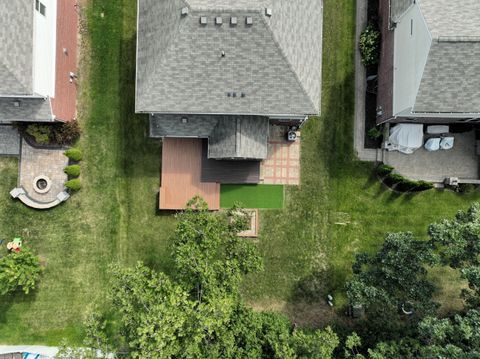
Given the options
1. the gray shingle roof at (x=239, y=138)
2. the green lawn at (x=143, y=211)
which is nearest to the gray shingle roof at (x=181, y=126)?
the gray shingle roof at (x=239, y=138)

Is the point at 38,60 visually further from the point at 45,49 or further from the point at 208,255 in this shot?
the point at 208,255

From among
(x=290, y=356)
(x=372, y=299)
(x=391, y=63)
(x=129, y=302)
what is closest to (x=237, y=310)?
(x=290, y=356)

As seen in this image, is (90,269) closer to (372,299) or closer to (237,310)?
(237,310)

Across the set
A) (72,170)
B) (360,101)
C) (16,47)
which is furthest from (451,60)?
(72,170)

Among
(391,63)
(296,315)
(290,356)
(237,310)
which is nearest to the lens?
(290,356)

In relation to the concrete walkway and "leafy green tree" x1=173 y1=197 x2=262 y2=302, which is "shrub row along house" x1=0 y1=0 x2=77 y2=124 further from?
the concrete walkway

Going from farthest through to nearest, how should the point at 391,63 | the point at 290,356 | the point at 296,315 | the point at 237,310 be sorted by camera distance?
1. the point at 296,315
2. the point at 391,63
3. the point at 237,310
4. the point at 290,356

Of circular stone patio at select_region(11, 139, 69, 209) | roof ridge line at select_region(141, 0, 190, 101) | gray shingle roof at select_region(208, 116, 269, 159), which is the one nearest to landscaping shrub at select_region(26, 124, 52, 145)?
circular stone patio at select_region(11, 139, 69, 209)
